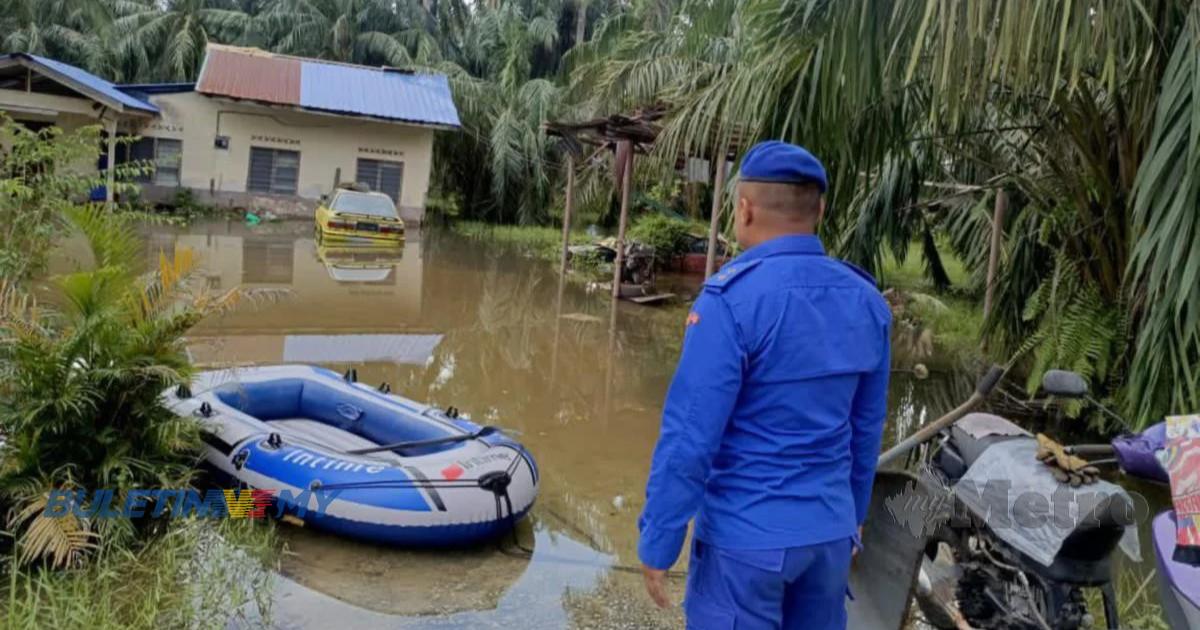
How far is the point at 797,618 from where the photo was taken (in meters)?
1.86

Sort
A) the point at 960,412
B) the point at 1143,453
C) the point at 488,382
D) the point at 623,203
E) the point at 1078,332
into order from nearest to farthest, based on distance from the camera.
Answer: the point at 1143,453
the point at 960,412
the point at 1078,332
the point at 488,382
the point at 623,203

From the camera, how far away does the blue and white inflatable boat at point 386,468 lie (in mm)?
3945

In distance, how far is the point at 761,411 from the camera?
1.77 meters

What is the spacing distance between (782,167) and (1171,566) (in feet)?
3.91

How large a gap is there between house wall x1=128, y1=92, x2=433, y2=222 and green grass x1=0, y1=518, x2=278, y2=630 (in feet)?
57.5

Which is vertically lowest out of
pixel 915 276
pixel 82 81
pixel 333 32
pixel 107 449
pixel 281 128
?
pixel 107 449

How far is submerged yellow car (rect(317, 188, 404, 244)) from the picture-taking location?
15.6 metres

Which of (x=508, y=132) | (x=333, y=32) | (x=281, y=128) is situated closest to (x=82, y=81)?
(x=281, y=128)

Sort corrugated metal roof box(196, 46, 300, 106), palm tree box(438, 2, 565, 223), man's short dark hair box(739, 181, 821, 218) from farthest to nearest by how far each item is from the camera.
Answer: palm tree box(438, 2, 565, 223) < corrugated metal roof box(196, 46, 300, 106) < man's short dark hair box(739, 181, 821, 218)

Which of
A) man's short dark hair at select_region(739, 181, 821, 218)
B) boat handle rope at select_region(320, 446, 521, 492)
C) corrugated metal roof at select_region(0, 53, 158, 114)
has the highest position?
corrugated metal roof at select_region(0, 53, 158, 114)

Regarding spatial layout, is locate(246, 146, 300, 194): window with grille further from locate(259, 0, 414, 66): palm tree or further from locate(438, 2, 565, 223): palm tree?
locate(259, 0, 414, 66): palm tree

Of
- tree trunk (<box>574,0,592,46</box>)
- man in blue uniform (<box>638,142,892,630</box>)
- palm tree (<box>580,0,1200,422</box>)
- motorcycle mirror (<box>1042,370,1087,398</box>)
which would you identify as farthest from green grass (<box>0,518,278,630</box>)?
tree trunk (<box>574,0,592,46</box>)

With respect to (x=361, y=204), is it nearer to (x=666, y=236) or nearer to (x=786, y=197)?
(x=666, y=236)

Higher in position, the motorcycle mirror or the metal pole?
the motorcycle mirror
